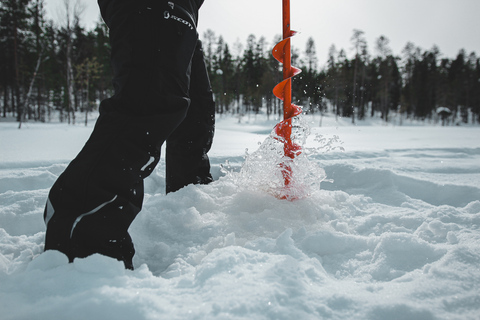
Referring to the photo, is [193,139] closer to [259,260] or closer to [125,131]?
[125,131]

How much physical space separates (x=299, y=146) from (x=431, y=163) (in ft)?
6.15

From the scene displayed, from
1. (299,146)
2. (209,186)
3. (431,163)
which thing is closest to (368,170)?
(299,146)

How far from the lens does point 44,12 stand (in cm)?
2289

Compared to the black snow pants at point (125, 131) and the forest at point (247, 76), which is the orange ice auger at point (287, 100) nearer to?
the black snow pants at point (125, 131)

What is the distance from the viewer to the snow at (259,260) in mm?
617

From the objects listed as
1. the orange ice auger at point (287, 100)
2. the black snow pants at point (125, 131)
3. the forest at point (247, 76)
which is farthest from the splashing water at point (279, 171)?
the forest at point (247, 76)

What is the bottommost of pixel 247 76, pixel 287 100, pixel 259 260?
pixel 259 260

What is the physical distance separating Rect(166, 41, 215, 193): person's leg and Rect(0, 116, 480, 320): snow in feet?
0.72

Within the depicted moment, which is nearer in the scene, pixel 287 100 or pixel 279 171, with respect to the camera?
pixel 279 171

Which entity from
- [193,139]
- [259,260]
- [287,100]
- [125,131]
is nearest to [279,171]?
[287,100]

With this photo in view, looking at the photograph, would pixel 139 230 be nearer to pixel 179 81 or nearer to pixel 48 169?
pixel 179 81

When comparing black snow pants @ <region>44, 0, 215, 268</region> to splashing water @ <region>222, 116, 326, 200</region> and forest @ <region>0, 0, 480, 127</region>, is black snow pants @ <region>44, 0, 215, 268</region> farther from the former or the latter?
forest @ <region>0, 0, 480, 127</region>

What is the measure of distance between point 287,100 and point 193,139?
66 centimetres

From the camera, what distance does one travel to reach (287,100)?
5.65 ft
